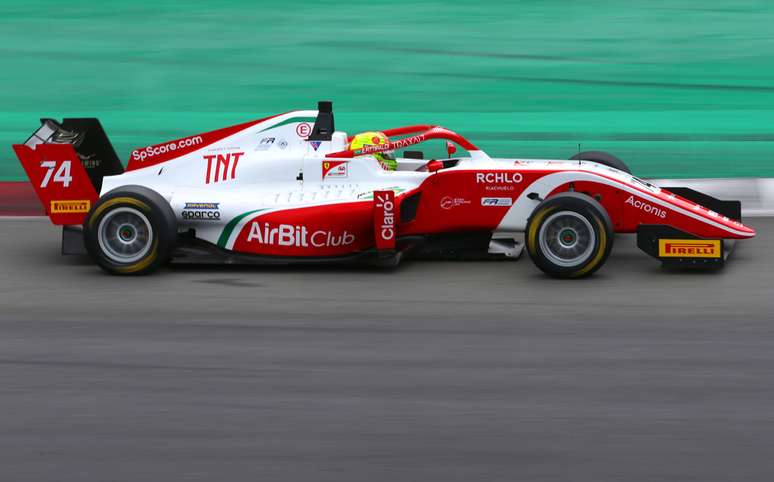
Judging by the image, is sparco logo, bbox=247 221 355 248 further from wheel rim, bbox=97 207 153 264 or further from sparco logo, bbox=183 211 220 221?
wheel rim, bbox=97 207 153 264

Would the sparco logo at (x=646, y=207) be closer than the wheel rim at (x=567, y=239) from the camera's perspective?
No

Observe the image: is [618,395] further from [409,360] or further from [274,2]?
[274,2]

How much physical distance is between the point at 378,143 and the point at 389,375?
327 centimetres

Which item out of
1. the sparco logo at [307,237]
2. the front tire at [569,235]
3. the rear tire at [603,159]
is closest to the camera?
the front tire at [569,235]

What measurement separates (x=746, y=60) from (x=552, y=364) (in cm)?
1232

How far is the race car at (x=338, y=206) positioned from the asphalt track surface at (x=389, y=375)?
0.65 feet

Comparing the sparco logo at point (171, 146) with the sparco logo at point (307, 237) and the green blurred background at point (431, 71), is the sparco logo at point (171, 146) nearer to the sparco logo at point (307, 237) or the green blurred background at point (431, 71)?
the sparco logo at point (307, 237)

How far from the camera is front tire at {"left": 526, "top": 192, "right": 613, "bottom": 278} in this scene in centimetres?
768

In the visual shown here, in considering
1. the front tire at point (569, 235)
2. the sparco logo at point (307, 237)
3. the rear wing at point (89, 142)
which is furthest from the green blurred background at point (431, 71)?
the sparco logo at point (307, 237)

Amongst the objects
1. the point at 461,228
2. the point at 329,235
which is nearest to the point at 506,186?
the point at 461,228

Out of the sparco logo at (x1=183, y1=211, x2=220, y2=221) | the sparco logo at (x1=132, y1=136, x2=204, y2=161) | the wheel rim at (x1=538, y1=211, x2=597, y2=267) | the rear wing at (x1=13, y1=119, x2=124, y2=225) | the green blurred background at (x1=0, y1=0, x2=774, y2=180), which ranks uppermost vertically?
the green blurred background at (x1=0, y1=0, x2=774, y2=180)

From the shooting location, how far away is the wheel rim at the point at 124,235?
8.14m

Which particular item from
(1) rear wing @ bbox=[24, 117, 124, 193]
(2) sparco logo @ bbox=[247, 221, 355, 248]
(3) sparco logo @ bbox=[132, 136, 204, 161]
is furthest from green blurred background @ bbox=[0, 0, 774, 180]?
(2) sparco logo @ bbox=[247, 221, 355, 248]

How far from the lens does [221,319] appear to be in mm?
6848
